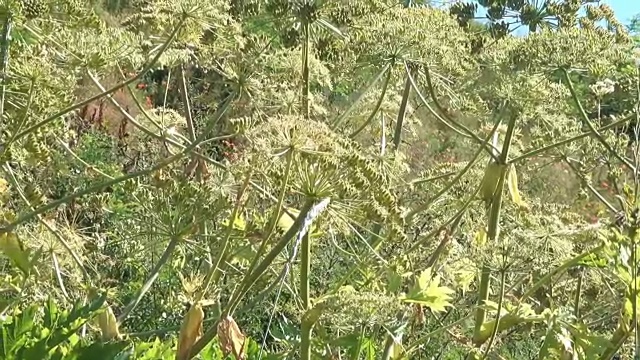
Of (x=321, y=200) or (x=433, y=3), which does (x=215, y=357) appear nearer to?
(x=321, y=200)

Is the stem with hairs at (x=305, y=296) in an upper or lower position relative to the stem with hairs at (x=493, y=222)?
lower

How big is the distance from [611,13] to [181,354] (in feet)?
6.91

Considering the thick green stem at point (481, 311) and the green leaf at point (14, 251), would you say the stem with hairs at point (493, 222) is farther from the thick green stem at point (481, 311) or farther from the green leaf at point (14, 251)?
the green leaf at point (14, 251)

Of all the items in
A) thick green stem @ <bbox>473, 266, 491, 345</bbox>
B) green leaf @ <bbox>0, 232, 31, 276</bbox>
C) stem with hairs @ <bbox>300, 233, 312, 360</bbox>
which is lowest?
green leaf @ <bbox>0, 232, 31, 276</bbox>

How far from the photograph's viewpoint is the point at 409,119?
Result: 4.05 meters

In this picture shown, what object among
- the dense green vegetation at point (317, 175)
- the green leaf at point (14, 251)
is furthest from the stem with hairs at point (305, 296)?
the green leaf at point (14, 251)

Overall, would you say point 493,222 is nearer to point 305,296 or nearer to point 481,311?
point 481,311

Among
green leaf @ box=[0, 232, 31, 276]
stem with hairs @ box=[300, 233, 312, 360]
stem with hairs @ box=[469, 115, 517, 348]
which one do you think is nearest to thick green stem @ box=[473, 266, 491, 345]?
stem with hairs @ box=[469, 115, 517, 348]

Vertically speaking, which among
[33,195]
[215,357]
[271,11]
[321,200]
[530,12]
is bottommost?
[215,357]

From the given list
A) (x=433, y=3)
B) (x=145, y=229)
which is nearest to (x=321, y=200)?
(x=145, y=229)

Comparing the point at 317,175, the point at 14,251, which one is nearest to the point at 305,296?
the point at 317,175

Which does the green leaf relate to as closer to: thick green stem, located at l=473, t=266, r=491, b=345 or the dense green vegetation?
the dense green vegetation

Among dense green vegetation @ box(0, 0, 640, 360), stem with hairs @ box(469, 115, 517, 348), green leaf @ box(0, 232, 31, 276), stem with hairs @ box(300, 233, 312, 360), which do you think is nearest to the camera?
dense green vegetation @ box(0, 0, 640, 360)

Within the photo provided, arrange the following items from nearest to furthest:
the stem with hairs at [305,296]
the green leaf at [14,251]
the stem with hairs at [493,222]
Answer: the stem with hairs at [305,296], the green leaf at [14,251], the stem with hairs at [493,222]
